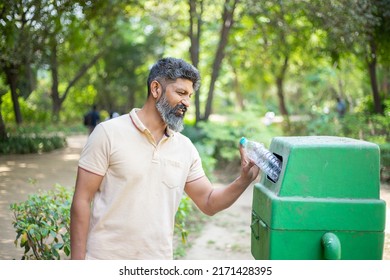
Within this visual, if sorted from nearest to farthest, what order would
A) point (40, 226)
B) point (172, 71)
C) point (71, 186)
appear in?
point (172, 71) < point (40, 226) < point (71, 186)

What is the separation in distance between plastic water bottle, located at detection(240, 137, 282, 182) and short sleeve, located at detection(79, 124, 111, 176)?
0.66 meters

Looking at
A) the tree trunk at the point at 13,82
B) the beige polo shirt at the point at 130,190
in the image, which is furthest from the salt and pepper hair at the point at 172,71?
the tree trunk at the point at 13,82

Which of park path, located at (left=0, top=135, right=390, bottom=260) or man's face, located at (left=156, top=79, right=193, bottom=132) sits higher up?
man's face, located at (left=156, top=79, right=193, bottom=132)

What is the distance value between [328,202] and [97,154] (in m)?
A: 1.06

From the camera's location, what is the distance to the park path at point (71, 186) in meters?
4.78

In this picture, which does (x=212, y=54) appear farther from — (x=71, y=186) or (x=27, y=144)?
(x=71, y=186)

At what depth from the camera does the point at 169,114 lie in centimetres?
248

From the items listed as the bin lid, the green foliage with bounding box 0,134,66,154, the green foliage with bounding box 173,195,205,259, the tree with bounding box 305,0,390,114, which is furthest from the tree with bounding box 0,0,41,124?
the bin lid

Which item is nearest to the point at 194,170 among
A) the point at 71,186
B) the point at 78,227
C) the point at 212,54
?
the point at 78,227

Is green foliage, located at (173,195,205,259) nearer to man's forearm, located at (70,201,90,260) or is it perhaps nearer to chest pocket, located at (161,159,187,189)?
chest pocket, located at (161,159,187,189)

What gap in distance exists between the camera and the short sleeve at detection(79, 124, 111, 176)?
2320 millimetres

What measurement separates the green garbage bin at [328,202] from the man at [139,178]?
0.76 ft

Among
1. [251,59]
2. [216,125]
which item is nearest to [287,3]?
[216,125]

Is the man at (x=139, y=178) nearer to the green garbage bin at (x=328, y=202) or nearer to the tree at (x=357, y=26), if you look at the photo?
the green garbage bin at (x=328, y=202)
